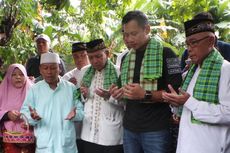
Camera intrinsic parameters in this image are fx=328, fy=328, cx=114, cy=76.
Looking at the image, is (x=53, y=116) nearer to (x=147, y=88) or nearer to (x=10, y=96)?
(x=10, y=96)

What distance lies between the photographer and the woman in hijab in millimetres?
3529

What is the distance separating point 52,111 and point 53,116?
53 millimetres

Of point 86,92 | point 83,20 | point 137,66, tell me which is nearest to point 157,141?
point 137,66

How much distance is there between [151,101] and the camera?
2.74m

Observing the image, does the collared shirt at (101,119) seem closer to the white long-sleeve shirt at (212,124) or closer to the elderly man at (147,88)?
the elderly man at (147,88)

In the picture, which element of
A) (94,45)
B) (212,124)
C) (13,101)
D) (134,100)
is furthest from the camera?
(13,101)

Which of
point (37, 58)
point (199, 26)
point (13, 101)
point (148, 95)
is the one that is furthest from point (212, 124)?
point (37, 58)

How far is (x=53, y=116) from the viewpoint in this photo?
3350mm

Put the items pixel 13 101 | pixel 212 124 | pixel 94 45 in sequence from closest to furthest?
pixel 212 124, pixel 94 45, pixel 13 101

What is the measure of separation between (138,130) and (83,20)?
628 centimetres

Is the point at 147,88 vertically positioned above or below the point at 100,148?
above

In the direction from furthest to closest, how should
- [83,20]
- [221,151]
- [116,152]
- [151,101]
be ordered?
[83,20] < [116,152] < [151,101] < [221,151]

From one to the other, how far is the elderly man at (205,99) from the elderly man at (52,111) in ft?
4.08

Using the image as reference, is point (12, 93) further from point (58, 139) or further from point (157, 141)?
point (157, 141)
